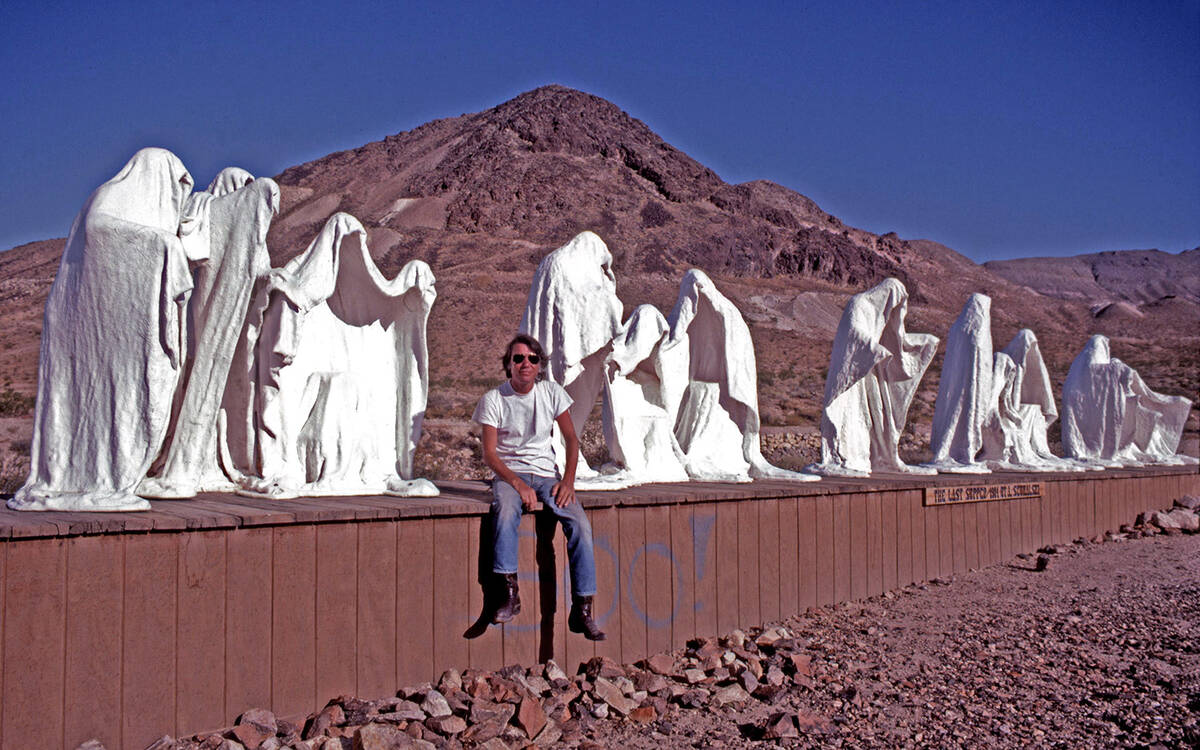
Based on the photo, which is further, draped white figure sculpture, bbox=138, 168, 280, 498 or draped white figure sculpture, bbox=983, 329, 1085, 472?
draped white figure sculpture, bbox=983, 329, 1085, 472

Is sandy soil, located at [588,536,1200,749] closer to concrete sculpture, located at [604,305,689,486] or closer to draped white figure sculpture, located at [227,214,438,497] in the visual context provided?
concrete sculpture, located at [604,305,689,486]

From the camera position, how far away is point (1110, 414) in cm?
1552

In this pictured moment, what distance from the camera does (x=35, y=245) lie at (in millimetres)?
86938

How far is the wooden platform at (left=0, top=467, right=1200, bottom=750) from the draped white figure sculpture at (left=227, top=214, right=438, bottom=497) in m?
0.57

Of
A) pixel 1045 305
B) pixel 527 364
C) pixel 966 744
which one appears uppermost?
pixel 1045 305

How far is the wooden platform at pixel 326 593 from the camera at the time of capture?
15.2ft

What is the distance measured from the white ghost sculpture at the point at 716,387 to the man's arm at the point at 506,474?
3619 mm

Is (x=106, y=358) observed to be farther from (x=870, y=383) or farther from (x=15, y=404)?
(x=15, y=404)

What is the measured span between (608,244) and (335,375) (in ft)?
228

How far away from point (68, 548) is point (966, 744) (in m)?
4.70

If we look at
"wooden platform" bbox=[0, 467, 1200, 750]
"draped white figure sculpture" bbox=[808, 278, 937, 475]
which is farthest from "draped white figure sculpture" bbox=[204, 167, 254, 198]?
"draped white figure sculpture" bbox=[808, 278, 937, 475]

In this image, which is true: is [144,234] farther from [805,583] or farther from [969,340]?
[969,340]

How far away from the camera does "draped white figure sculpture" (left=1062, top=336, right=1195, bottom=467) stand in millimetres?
15422

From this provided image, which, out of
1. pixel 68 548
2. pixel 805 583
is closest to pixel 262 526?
pixel 68 548
